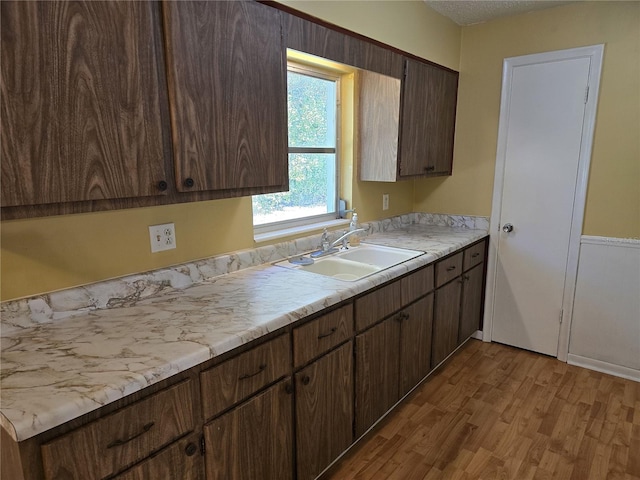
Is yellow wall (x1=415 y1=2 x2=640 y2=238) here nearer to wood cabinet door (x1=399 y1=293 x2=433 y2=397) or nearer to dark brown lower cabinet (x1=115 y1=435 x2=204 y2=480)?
wood cabinet door (x1=399 y1=293 x2=433 y2=397)

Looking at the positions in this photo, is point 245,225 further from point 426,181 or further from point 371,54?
point 426,181

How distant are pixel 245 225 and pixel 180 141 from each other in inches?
28.8

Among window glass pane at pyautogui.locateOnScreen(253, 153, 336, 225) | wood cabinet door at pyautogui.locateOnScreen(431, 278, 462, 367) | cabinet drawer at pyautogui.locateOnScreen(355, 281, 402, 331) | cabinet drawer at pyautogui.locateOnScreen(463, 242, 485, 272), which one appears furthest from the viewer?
cabinet drawer at pyautogui.locateOnScreen(463, 242, 485, 272)

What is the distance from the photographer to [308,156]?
251 cm

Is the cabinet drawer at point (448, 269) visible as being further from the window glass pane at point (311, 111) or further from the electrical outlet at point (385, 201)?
the window glass pane at point (311, 111)

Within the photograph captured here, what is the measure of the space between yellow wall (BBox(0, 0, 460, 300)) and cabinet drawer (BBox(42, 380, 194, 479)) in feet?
2.03

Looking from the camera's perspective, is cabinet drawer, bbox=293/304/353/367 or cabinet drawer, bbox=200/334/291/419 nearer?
cabinet drawer, bbox=200/334/291/419

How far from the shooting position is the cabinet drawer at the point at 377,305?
73.7 inches

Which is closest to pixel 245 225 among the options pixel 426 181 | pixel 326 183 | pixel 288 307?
pixel 288 307

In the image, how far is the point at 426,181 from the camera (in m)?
3.42

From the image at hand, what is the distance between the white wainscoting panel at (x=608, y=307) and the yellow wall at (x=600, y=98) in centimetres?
12

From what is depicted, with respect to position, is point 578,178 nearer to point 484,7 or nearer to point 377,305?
point 484,7

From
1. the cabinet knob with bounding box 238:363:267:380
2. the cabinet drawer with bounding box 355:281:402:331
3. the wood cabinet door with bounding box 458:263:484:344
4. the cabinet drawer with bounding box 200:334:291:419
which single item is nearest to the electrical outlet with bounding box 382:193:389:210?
the wood cabinet door with bounding box 458:263:484:344

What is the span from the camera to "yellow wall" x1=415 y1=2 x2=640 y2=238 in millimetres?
2510
